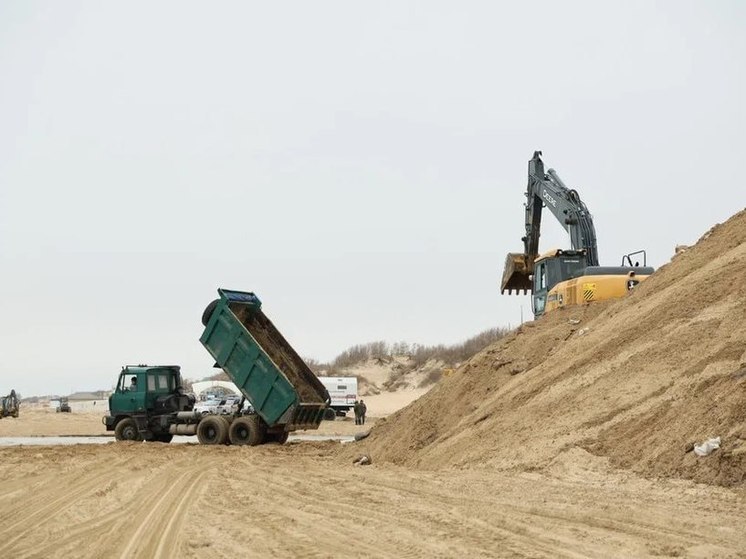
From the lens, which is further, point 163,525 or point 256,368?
point 256,368

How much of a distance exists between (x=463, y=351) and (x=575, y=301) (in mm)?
59703

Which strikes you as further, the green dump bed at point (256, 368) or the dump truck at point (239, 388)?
the dump truck at point (239, 388)

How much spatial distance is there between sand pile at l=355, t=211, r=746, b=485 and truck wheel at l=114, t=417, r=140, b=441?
10.1 m

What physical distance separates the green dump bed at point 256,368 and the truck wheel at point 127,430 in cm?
501

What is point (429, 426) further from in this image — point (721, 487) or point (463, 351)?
point (463, 351)

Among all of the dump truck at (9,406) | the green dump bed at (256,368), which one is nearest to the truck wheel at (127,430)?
the green dump bed at (256,368)

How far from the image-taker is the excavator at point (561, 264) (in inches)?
878

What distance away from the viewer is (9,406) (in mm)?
61094

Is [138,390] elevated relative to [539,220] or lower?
lower

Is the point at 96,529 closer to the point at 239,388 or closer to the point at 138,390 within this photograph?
the point at 239,388

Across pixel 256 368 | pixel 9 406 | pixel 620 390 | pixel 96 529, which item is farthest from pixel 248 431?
pixel 9 406

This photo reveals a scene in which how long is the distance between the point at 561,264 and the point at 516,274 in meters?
4.19

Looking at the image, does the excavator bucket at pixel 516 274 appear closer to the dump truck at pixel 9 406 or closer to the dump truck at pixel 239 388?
the dump truck at pixel 239 388

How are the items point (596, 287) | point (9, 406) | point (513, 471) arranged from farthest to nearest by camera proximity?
point (9, 406), point (596, 287), point (513, 471)
